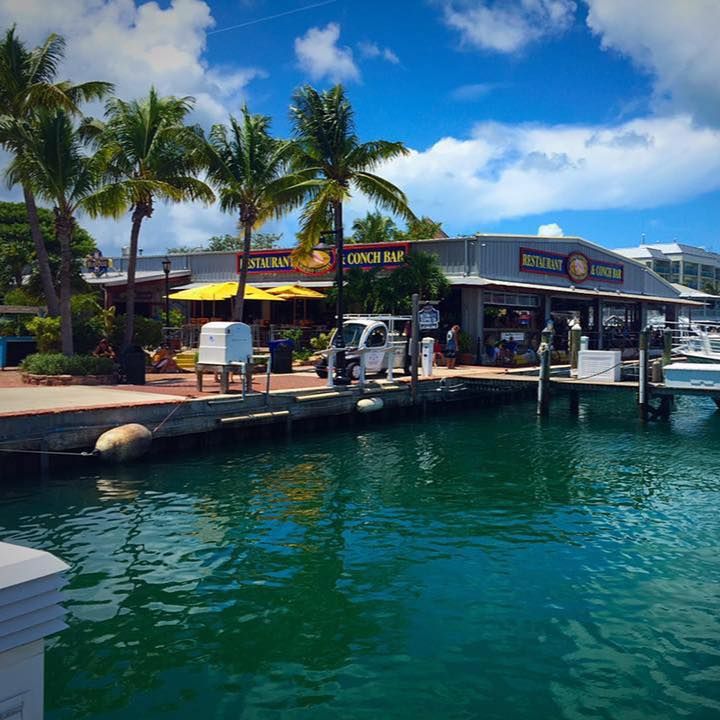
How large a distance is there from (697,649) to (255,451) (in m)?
11.7

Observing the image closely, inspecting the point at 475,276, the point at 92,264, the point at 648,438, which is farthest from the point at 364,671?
the point at 92,264

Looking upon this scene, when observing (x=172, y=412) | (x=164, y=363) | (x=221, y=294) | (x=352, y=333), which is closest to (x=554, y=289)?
(x=352, y=333)

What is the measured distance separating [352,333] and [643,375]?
29.4 ft

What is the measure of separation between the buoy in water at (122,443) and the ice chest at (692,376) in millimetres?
15314

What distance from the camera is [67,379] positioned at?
19.2 m

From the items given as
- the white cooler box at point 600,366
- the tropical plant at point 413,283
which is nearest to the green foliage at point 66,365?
the tropical plant at point 413,283

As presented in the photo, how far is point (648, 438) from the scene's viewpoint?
19.6 m

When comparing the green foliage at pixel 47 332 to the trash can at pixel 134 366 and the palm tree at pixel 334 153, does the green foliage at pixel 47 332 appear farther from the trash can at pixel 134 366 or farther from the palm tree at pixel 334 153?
the palm tree at pixel 334 153

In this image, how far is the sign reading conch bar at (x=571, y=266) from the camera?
3175 centimetres

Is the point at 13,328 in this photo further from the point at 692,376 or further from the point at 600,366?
the point at 692,376

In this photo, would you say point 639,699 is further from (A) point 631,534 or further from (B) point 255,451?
(B) point 255,451

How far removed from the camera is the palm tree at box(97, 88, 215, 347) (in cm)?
2247

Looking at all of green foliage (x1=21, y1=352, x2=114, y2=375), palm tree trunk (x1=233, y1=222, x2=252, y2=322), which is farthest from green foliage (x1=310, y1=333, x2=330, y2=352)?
green foliage (x1=21, y1=352, x2=114, y2=375)

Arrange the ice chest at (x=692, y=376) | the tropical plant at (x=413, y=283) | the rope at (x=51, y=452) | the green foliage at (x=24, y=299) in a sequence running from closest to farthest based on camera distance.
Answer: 1. the rope at (x=51, y=452)
2. the ice chest at (x=692, y=376)
3. the tropical plant at (x=413, y=283)
4. the green foliage at (x=24, y=299)
